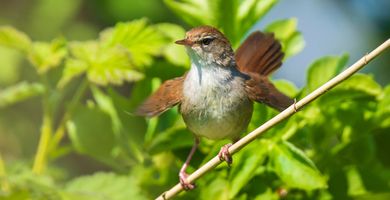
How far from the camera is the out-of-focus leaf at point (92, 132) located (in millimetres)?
2492

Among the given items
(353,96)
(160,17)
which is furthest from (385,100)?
(160,17)

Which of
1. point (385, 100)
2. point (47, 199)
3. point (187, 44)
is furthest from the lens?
point (187, 44)

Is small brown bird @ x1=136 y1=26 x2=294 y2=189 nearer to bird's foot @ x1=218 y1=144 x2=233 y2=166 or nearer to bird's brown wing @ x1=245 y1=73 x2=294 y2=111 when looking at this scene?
bird's brown wing @ x1=245 y1=73 x2=294 y2=111

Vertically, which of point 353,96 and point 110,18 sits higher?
point 110,18

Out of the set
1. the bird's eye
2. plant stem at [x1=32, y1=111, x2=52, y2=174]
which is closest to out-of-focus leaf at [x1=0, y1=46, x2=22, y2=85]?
the bird's eye

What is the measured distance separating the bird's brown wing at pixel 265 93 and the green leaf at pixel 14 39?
2.55 feet

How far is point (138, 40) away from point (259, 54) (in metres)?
0.74

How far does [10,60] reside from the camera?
417cm

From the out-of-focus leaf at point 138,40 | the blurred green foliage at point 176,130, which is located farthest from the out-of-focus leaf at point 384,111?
the out-of-focus leaf at point 138,40

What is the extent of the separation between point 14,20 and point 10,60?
731mm

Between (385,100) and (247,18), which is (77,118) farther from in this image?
(385,100)

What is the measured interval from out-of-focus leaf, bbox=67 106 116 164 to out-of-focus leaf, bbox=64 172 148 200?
125 mm

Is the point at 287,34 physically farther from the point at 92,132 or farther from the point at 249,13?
the point at 92,132

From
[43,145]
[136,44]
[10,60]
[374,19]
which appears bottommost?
[43,145]
